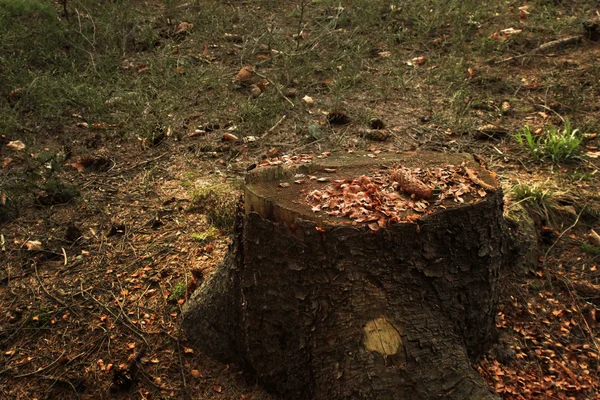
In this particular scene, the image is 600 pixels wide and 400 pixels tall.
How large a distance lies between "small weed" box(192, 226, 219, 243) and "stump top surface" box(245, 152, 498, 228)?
0.85 m

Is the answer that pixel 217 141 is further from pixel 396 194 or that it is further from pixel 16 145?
pixel 396 194

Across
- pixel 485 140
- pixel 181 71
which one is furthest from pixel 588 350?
pixel 181 71

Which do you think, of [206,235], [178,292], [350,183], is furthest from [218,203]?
[350,183]

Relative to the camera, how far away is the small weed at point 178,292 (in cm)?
241

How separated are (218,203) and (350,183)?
1.17 m

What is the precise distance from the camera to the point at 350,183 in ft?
6.44

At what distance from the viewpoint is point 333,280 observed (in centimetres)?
176

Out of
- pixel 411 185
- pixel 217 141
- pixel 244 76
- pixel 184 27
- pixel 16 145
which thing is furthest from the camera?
pixel 184 27

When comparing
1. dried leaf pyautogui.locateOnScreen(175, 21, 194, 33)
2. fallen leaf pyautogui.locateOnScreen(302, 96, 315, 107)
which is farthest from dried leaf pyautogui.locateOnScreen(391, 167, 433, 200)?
dried leaf pyautogui.locateOnScreen(175, 21, 194, 33)

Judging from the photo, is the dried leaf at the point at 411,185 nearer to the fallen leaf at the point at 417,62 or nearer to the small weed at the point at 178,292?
the small weed at the point at 178,292

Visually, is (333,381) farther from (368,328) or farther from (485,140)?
(485,140)

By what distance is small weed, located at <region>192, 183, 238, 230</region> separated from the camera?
2873mm

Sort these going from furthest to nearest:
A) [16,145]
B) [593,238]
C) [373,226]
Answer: [16,145] → [593,238] → [373,226]

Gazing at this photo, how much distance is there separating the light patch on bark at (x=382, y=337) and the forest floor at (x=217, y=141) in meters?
0.54
